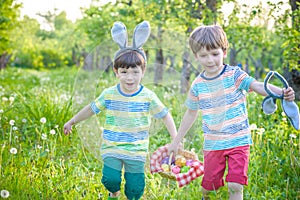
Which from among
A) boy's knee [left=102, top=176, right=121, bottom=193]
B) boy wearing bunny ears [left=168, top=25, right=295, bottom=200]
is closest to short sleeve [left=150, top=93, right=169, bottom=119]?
boy wearing bunny ears [left=168, top=25, right=295, bottom=200]

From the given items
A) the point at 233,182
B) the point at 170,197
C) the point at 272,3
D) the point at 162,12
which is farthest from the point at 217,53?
the point at 162,12

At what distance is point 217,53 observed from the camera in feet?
9.51

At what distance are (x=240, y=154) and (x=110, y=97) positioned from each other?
3.08ft

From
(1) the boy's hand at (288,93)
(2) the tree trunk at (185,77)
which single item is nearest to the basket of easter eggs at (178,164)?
(1) the boy's hand at (288,93)

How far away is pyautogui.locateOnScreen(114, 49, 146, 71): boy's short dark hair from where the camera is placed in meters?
2.88

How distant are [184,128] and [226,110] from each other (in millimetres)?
337

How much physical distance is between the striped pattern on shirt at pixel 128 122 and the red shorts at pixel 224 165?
46cm

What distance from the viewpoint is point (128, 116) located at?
2.94m

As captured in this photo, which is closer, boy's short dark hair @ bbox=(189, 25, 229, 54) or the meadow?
boy's short dark hair @ bbox=(189, 25, 229, 54)

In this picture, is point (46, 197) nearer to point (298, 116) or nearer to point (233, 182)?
point (233, 182)

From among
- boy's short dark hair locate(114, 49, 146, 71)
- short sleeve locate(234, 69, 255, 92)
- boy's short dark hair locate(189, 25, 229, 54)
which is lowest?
short sleeve locate(234, 69, 255, 92)

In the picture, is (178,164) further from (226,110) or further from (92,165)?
(92,165)

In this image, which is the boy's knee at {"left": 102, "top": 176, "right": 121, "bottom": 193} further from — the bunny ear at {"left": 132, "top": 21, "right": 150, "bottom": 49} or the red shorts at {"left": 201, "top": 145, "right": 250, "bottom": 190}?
the bunny ear at {"left": 132, "top": 21, "right": 150, "bottom": 49}

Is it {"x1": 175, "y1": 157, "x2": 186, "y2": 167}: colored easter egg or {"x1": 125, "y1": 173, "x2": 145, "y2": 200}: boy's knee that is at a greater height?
{"x1": 175, "y1": 157, "x2": 186, "y2": 167}: colored easter egg
